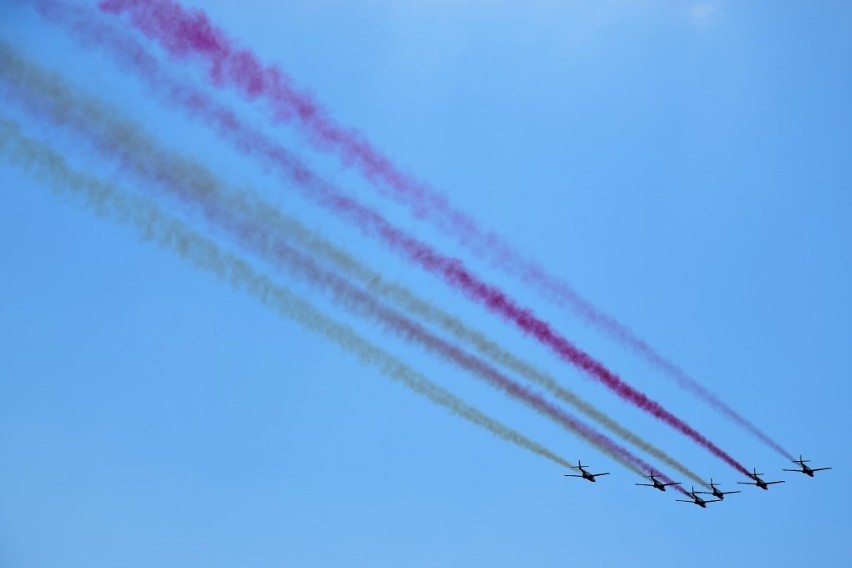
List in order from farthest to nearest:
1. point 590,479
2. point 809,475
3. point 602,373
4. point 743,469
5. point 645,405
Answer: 1. point 809,475
2. point 743,469
3. point 590,479
4. point 645,405
5. point 602,373

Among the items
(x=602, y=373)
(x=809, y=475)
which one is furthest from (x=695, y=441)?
(x=809, y=475)

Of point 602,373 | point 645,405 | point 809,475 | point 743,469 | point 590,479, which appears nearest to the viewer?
point 602,373

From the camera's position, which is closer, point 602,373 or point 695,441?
point 602,373

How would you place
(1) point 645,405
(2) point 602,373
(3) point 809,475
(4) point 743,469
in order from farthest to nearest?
(3) point 809,475
(4) point 743,469
(1) point 645,405
(2) point 602,373

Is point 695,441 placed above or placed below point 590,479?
above

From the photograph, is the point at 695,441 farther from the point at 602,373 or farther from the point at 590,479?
the point at 602,373

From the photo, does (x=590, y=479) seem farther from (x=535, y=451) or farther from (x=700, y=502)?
(x=700, y=502)

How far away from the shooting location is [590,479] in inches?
1314

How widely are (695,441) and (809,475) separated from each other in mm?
12953

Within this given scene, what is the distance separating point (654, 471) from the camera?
34219mm

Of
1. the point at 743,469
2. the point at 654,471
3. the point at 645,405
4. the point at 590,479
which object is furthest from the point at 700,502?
the point at 645,405

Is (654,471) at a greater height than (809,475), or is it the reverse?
(809,475)

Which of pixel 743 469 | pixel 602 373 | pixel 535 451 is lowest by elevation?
pixel 535 451

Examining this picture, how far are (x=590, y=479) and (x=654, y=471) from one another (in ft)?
10.8
